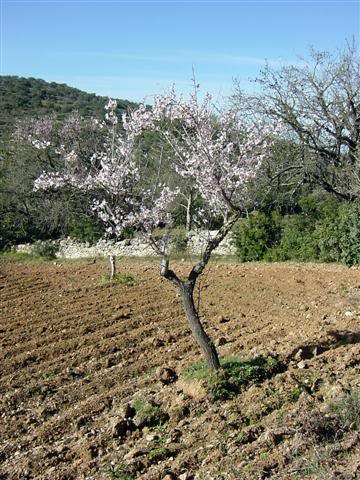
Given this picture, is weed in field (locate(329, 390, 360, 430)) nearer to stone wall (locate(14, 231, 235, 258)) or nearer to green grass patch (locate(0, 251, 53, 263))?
stone wall (locate(14, 231, 235, 258))

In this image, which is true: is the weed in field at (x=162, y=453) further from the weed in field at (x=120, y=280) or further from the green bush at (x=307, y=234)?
the green bush at (x=307, y=234)

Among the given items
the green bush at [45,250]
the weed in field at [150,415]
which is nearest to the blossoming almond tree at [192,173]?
the weed in field at [150,415]

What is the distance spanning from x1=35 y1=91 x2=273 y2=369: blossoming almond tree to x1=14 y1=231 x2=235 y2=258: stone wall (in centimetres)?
876

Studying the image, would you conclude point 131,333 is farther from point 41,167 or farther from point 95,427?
point 41,167

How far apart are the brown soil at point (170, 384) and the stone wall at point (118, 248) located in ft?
18.7

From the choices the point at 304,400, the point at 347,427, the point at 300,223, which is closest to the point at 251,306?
the point at 304,400

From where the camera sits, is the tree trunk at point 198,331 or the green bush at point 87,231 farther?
the green bush at point 87,231

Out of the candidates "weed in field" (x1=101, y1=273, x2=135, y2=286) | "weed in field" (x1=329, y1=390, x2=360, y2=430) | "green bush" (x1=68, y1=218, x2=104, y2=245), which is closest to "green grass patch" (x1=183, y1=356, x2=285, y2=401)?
"weed in field" (x1=329, y1=390, x2=360, y2=430)

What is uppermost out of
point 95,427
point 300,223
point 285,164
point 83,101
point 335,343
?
point 83,101

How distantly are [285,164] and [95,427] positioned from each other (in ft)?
38.4

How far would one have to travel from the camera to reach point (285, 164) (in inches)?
638

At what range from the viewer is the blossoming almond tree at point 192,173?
6.60 meters

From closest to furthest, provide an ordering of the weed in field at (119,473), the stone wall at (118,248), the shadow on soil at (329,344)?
the weed in field at (119,473) < the shadow on soil at (329,344) < the stone wall at (118,248)

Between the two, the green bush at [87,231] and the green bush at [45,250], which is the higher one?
the green bush at [87,231]
